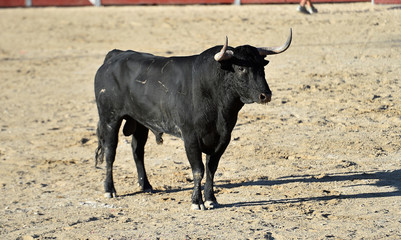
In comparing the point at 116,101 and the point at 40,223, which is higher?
the point at 116,101

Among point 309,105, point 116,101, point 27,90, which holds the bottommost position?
point 27,90

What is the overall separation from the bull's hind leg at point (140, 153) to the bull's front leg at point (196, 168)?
1.04 meters

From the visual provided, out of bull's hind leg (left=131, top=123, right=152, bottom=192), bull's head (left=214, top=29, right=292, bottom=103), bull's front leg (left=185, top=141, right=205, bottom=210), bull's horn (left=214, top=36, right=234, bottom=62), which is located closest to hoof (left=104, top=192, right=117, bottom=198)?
bull's hind leg (left=131, top=123, right=152, bottom=192)

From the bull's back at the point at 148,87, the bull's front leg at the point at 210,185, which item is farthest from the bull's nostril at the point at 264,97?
the bull's front leg at the point at 210,185

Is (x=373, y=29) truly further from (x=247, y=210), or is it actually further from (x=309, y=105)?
(x=247, y=210)

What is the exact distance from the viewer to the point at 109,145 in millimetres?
9289

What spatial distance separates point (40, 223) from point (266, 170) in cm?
298

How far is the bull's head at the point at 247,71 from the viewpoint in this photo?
7781 mm

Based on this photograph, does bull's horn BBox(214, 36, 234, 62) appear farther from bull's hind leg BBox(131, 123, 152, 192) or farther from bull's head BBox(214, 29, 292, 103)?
bull's hind leg BBox(131, 123, 152, 192)

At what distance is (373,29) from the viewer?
1691cm

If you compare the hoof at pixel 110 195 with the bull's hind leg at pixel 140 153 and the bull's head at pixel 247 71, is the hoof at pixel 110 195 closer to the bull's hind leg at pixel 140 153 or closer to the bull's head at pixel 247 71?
the bull's hind leg at pixel 140 153

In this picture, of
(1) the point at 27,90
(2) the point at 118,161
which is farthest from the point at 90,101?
(2) the point at 118,161

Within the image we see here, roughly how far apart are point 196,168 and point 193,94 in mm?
747

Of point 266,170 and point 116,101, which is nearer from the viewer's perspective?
point 116,101
